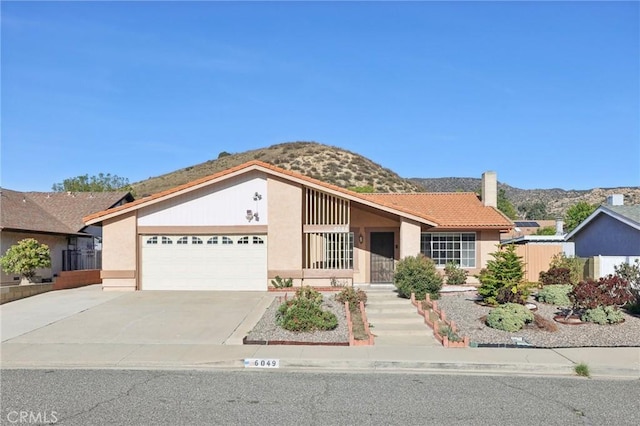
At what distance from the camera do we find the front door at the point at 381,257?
75.6ft

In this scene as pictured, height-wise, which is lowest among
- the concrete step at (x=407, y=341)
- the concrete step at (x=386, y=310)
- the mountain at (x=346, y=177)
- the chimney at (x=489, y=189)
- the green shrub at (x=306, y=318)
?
the concrete step at (x=407, y=341)

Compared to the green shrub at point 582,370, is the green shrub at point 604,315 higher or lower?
higher

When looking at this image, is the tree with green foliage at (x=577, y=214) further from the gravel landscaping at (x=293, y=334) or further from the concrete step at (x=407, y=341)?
the concrete step at (x=407, y=341)

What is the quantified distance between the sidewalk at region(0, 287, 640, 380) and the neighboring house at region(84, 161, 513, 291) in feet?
23.7

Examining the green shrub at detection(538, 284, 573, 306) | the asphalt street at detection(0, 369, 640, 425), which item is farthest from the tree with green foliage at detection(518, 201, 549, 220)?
the asphalt street at detection(0, 369, 640, 425)

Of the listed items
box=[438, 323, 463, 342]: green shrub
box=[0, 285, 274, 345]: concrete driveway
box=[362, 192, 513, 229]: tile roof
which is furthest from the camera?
box=[362, 192, 513, 229]: tile roof

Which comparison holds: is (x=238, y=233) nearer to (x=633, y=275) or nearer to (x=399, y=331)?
(x=399, y=331)

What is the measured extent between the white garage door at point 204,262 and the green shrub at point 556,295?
937 centimetres

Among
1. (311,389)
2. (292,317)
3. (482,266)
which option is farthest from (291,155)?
(311,389)

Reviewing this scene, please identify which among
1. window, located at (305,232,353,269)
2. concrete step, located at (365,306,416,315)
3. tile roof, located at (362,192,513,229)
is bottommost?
concrete step, located at (365,306,416,315)

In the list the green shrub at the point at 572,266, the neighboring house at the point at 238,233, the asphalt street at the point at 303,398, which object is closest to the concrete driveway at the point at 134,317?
the neighboring house at the point at 238,233

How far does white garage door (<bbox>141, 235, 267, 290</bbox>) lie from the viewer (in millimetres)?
20953

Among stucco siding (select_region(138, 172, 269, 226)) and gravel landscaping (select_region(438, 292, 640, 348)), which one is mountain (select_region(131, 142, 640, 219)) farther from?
gravel landscaping (select_region(438, 292, 640, 348))

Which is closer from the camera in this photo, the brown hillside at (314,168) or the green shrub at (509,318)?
the green shrub at (509,318)
